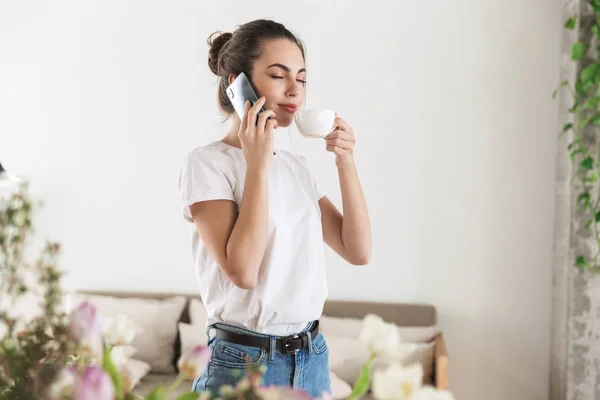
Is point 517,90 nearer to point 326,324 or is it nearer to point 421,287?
point 421,287

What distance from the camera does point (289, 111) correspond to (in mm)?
1280

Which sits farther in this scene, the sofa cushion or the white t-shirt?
the sofa cushion

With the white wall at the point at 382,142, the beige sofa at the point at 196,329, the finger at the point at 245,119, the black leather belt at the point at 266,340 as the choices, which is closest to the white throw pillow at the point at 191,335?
the beige sofa at the point at 196,329

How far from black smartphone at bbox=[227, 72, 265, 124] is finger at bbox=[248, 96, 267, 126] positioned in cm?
3

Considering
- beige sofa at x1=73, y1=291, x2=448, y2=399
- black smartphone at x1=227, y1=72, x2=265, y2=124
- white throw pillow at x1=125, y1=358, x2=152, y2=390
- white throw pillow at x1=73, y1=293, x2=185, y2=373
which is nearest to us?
black smartphone at x1=227, y1=72, x2=265, y2=124

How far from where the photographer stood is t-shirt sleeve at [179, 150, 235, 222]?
1161 millimetres

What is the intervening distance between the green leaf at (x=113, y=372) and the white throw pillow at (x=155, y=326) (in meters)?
2.59

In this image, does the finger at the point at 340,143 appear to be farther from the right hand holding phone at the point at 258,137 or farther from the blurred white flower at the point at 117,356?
the blurred white flower at the point at 117,356

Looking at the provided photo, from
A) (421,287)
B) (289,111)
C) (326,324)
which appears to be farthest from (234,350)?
(421,287)

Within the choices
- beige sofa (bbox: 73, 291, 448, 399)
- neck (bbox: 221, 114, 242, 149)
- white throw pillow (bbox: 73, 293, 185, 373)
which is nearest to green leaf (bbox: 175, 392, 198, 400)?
neck (bbox: 221, 114, 242, 149)

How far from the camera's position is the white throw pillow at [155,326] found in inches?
120

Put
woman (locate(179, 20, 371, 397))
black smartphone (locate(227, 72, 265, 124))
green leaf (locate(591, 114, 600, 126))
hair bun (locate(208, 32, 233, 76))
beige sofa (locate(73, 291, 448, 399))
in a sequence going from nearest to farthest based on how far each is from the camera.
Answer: woman (locate(179, 20, 371, 397)), black smartphone (locate(227, 72, 265, 124)), hair bun (locate(208, 32, 233, 76)), green leaf (locate(591, 114, 600, 126)), beige sofa (locate(73, 291, 448, 399))

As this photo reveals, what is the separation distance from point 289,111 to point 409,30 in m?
1.97

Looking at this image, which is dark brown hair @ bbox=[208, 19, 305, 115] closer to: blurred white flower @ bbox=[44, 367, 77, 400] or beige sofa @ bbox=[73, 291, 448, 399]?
blurred white flower @ bbox=[44, 367, 77, 400]
